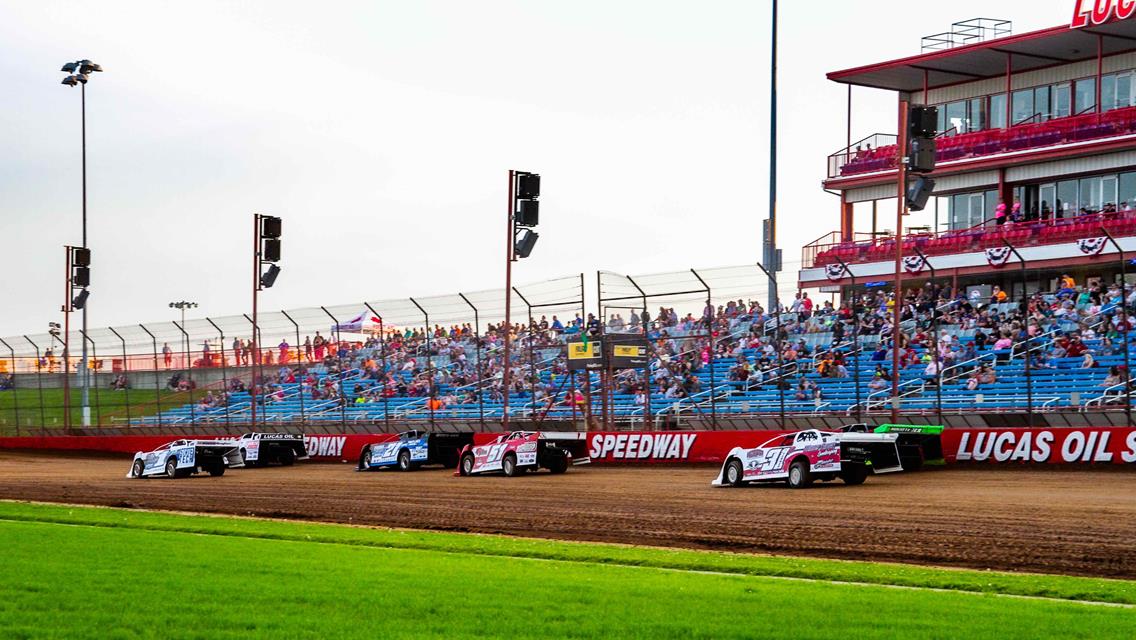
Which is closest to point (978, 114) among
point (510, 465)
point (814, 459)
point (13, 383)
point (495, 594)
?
point (510, 465)

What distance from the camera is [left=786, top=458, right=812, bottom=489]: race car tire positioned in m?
25.8

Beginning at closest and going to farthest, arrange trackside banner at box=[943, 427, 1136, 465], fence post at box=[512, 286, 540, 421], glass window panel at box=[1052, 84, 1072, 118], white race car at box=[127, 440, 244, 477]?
trackside banner at box=[943, 427, 1136, 465], white race car at box=[127, 440, 244, 477], fence post at box=[512, 286, 540, 421], glass window panel at box=[1052, 84, 1072, 118]

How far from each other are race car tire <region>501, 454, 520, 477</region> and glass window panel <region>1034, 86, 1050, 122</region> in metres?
24.8

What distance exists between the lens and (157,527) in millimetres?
20266

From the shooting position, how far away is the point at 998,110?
49719 millimetres

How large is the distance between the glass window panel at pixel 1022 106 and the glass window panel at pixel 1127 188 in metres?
4.72

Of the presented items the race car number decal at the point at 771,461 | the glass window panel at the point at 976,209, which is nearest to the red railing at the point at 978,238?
the glass window panel at the point at 976,209

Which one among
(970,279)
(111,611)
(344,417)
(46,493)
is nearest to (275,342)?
(344,417)

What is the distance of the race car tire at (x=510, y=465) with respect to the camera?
32.4 metres

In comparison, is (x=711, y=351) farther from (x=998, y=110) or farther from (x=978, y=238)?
(x=998, y=110)

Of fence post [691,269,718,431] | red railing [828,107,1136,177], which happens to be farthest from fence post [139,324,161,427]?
red railing [828,107,1136,177]

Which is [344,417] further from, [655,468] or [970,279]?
[970,279]

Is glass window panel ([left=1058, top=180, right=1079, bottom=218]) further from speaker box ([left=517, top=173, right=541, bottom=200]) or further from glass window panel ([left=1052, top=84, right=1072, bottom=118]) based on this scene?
speaker box ([left=517, top=173, right=541, bottom=200])

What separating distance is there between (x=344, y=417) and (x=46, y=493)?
15.1m
